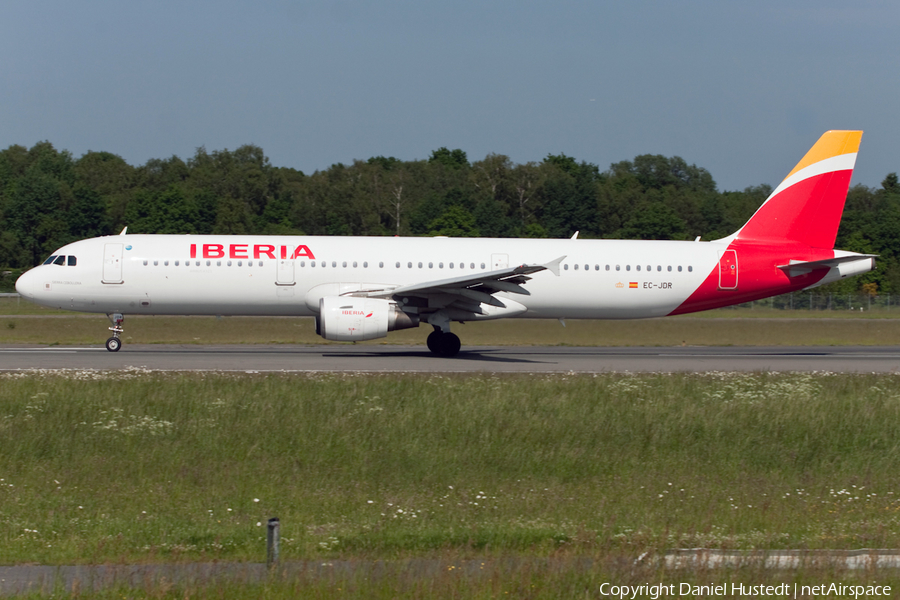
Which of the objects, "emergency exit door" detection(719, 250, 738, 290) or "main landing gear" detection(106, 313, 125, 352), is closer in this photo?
"main landing gear" detection(106, 313, 125, 352)

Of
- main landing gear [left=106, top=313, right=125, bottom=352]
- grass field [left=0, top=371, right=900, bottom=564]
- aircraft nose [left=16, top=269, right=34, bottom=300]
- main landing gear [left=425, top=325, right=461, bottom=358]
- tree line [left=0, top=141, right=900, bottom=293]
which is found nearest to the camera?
grass field [left=0, top=371, right=900, bottom=564]

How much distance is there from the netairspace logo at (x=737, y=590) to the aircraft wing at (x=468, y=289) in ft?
54.6

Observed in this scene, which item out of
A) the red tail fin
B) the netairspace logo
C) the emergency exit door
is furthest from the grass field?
the red tail fin

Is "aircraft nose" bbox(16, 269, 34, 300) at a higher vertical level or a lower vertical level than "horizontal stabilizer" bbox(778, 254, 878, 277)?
lower

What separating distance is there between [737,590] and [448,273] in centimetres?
1964

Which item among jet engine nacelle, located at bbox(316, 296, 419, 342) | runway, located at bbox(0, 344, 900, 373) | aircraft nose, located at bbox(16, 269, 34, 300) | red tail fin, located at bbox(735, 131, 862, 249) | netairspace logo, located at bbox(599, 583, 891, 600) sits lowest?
netairspace logo, located at bbox(599, 583, 891, 600)

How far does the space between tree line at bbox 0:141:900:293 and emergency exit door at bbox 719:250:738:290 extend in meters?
A: 39.0

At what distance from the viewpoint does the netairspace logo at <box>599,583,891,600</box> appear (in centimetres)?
636

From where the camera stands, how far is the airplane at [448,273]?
24.5m

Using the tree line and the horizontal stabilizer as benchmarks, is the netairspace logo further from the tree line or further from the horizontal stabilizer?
the tree line

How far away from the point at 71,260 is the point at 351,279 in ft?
25.2

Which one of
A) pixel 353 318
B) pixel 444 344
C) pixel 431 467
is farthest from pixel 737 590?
pixel 444 344

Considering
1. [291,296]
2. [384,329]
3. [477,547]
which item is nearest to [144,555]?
[477,547]

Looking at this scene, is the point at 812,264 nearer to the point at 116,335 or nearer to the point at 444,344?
the point at 444,344
